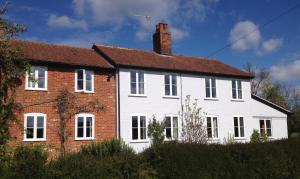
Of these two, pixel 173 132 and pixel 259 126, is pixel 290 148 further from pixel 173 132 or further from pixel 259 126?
pixel 259 126

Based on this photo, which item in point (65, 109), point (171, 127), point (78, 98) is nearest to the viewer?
point (65, 109)

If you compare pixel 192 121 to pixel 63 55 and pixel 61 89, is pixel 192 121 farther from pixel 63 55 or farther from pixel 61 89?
pixel 63 55

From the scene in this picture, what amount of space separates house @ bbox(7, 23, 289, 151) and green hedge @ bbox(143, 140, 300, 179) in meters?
10.8

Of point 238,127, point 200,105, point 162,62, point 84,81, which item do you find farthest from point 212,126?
point 84,81

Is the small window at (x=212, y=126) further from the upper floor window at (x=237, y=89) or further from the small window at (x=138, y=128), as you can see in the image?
the small window at (x=138, y=128)

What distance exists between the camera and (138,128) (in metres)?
26.3

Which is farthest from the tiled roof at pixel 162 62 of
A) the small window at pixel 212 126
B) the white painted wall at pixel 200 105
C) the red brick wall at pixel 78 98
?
the small window at pixel 212 126

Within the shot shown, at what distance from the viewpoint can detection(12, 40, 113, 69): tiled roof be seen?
2370 cm

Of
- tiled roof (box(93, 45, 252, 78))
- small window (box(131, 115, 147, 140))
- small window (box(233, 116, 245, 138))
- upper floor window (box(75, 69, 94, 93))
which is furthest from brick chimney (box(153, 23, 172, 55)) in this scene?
upper floor window (box(75, 69, 94, 93))

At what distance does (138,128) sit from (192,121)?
4.27m

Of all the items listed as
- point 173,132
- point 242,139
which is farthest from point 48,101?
point 242,139

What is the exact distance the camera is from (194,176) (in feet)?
39.8

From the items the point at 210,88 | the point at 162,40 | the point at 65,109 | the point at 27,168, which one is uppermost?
the point at 162,40

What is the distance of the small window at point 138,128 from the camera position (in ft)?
86.2
